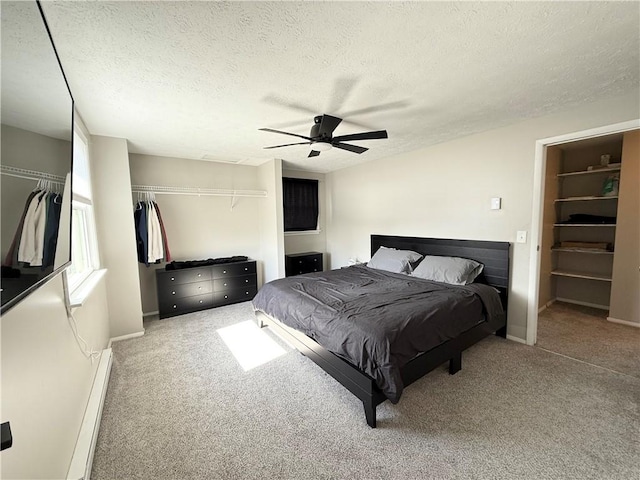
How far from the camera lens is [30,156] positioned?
903mm

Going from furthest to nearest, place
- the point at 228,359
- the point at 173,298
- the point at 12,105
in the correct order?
the point at 173,298 < the point at 228,359 < the point at 12,105

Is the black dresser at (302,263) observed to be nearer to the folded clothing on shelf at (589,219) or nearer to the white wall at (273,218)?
the white wall at (273,218)

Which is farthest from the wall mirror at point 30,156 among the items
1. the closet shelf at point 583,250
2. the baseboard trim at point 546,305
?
the closet shelf at point 583,250

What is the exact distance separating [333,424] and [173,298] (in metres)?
3.00

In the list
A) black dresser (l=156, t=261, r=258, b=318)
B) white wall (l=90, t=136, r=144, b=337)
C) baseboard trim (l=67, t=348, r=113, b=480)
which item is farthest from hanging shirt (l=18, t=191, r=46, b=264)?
black dresser (l=156, t=261, r=258, b=318)

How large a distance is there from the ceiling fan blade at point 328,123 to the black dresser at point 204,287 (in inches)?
105

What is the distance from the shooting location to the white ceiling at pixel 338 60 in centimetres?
132

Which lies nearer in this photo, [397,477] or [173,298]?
[397,477]

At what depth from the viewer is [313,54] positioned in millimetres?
1617

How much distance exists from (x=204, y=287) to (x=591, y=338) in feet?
16.1

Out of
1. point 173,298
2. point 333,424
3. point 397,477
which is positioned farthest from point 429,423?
point 173,298

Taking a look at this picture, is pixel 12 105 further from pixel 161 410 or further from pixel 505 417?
pixel 505 417

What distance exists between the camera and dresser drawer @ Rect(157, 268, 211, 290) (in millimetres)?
3764

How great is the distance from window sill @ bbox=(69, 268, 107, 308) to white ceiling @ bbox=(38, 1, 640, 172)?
1516 mm
